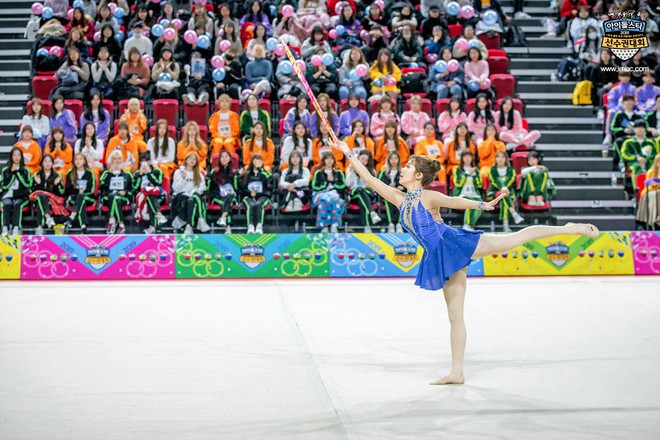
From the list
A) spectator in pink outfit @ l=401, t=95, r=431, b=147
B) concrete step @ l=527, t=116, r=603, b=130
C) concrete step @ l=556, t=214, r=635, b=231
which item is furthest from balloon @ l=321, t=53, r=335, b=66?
concrete step @ l=556, t=214, r=635, b=231

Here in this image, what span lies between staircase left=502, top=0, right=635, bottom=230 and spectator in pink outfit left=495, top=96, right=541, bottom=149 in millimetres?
805

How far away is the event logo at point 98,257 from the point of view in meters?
11.2

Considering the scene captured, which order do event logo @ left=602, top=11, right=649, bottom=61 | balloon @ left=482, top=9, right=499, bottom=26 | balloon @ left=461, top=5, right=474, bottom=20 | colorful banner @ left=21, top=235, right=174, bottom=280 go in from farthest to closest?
1. balloon @ left=461, top=5, right=474, bottom=20
2. balloon @ left=482, top=9, right=499, bottom=26
3. event logo @ left=602, top=11, right=649, bottom=61
4. colorful banner @ left=21, top=235, right=174, bottom=280

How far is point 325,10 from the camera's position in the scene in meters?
15.8

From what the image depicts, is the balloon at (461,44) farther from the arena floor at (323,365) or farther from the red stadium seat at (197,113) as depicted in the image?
the arena floor at (323,365)

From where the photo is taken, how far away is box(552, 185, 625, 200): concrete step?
1358 centimetres

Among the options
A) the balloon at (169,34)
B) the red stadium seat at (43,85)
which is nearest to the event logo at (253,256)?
the balloon at (169,34)

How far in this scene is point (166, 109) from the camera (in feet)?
45.4

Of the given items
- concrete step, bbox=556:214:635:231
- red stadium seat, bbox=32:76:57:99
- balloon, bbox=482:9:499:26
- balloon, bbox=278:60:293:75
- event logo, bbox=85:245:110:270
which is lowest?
event logo, bbox=85:245:110:270

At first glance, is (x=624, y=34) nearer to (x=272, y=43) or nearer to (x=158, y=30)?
(x=272, y=43)

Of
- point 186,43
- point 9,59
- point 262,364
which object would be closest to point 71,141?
point 186,43

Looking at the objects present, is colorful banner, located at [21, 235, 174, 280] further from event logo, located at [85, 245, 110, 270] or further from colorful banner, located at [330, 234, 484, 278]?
colorful banner, located at [330, 234, 484, 278]

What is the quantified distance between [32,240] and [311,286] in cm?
378

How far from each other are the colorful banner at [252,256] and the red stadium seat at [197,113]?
331cm
